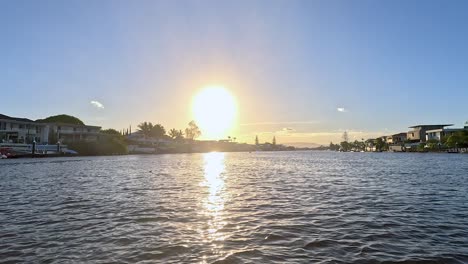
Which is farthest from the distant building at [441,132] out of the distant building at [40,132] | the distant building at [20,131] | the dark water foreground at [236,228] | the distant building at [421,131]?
the distant building at [20,131]

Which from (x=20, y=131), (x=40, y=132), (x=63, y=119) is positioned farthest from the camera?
(x=63, y=119)

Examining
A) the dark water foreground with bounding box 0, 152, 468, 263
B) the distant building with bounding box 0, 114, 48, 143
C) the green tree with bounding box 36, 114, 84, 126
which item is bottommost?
the dark water foreground with bounding box 0, 152, 468, 263

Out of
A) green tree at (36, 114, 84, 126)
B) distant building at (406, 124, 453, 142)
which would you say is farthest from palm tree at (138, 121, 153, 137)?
distant building at (406, 124, 453, 142)

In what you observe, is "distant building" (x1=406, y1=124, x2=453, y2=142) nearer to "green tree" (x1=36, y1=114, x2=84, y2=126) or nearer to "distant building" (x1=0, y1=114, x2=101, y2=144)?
"distant building" (x1=0, y1=114, x2=101, y2=144)

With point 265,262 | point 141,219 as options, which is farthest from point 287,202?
point 265,262

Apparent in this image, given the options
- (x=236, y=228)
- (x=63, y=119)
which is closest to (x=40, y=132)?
(x=63, y=119)

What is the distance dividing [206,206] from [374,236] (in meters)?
10.3

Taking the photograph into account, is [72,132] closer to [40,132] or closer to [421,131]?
[40,132]

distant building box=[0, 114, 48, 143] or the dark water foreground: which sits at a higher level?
distant building box=[0, 114, 48, 143]

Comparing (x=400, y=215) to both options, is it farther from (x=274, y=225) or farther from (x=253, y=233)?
(x=253, y=233)

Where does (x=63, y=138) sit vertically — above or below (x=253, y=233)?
above

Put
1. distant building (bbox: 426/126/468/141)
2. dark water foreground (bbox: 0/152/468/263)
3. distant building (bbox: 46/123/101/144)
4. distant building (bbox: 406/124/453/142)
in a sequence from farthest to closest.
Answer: distant building (bbox: 406/124/453/142), distant building (bbox: 426/126/468/141), distant building (bbox: 46/123/101/144), dark water foreground (bbox: 0/152/468/263)

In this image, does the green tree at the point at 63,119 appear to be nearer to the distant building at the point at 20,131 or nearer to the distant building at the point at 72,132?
the distant building at the point at 72,132

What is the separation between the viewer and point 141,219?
52.3 feet
